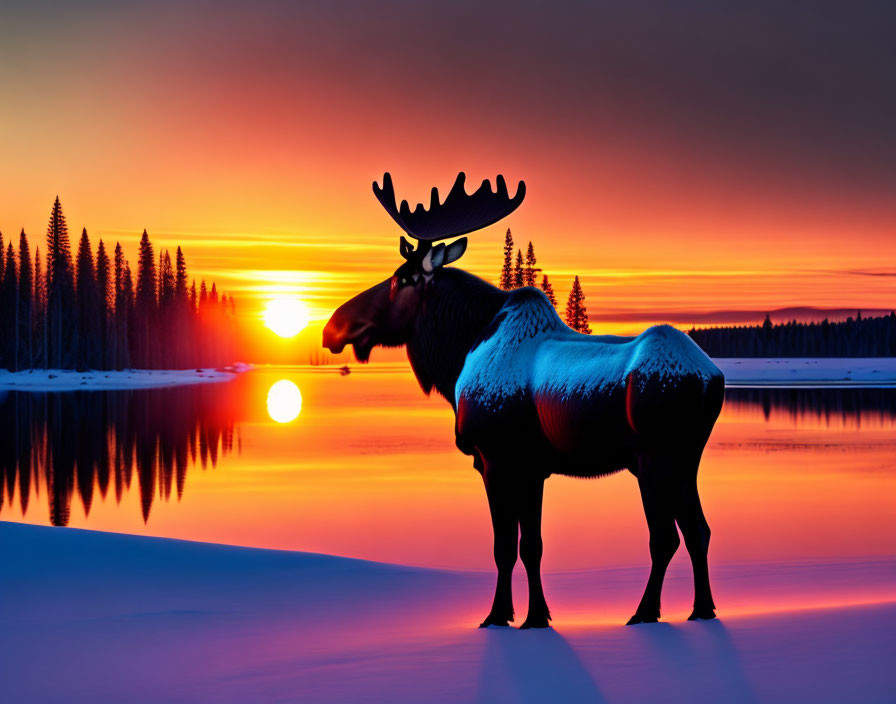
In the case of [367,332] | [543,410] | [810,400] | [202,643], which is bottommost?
[810,400]

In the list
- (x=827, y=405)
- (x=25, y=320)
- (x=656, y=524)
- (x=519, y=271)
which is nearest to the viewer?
(x=656, y=524)

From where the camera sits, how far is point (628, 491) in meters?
19.1

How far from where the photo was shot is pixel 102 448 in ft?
92.6

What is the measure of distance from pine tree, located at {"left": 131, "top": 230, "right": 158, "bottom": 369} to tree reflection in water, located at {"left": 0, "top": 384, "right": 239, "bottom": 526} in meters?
55.7

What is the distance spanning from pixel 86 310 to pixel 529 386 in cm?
9222

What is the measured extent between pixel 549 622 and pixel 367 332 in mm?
3015

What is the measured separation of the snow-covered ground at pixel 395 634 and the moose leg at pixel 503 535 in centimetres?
38

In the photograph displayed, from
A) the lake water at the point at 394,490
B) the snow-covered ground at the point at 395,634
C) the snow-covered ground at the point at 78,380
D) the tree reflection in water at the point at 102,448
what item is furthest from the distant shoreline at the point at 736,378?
the snow-covered ground at the point at 395,634

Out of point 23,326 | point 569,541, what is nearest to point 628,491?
point 569,541

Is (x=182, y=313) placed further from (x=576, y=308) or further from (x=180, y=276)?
(x=576, y=308)

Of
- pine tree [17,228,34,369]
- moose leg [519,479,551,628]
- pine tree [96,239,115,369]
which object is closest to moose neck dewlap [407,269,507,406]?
moose leg [519,479,551,628]

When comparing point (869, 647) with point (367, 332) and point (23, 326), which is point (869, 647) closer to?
point (367, 332)

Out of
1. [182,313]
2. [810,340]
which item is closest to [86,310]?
[182,313]

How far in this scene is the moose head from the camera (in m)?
8.40
